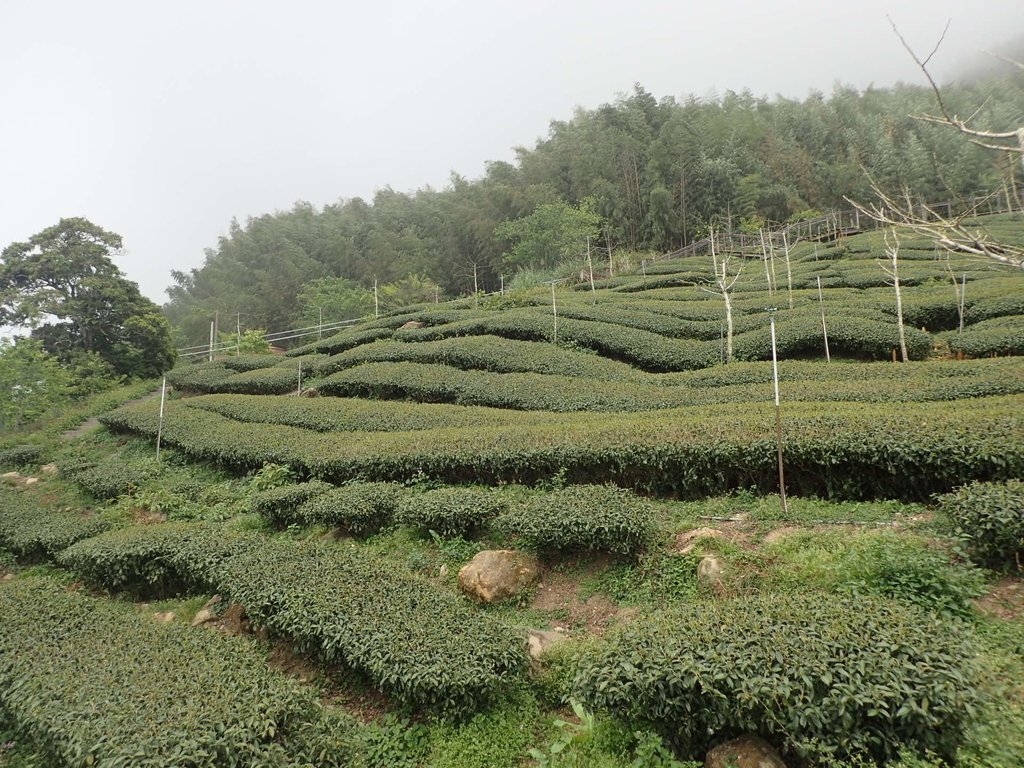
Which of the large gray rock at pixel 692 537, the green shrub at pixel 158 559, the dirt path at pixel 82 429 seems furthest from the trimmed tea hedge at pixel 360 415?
the dirt path at pixel 82 429

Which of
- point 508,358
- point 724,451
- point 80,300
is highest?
point 80,300

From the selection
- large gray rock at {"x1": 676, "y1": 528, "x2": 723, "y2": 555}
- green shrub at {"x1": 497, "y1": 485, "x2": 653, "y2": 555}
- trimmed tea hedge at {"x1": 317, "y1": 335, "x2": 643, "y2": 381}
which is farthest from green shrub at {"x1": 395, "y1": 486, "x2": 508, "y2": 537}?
trimmed tea hedge at {"x1": 317, "y1": 335, "x2": 643, "y2": 381}

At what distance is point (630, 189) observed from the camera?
144 ft

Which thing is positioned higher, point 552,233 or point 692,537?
point 552,233

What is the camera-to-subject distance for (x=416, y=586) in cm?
627

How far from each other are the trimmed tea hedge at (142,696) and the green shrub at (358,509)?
2.84 meters

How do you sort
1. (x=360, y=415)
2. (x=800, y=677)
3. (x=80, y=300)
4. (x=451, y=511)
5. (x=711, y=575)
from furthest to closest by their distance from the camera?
(x=80, y=300), (x=360, y=415), (x=451, y=511), (x=711, y=575), (x=800, y=677)

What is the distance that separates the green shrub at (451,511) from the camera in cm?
795

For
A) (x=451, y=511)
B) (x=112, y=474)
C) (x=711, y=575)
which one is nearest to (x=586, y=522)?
(x=711, y=575)

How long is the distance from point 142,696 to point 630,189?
44647mm

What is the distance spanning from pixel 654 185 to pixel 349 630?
140 ft

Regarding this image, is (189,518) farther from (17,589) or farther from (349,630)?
(349,630)

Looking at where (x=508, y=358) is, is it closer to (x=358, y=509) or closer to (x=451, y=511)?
(x=358, y=509)

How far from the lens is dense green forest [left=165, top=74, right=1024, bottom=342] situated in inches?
1634
